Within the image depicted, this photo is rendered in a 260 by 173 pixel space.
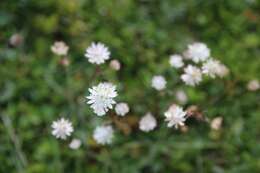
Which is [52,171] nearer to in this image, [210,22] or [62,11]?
[62,11]

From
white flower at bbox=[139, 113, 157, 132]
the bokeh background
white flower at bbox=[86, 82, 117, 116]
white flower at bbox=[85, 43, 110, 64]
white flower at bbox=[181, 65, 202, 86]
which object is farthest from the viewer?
the bokeh background

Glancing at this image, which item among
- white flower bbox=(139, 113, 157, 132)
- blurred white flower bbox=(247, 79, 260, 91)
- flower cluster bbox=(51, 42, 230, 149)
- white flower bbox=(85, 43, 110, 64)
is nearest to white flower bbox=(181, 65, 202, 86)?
flower cluster bbox=(51, 42, 230, 149)

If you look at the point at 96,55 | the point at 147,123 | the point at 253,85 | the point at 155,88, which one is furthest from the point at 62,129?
the point at 253,85

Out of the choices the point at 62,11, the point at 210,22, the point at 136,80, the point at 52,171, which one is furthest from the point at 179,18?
the point at 52,171

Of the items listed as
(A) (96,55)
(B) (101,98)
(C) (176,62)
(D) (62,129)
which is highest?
(C) (176,62)

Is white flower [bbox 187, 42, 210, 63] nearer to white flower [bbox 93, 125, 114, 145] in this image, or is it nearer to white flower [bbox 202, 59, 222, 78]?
white flower [bbox 202, 59, 222, 78]

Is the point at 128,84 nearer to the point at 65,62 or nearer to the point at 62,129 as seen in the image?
the point at 65,62

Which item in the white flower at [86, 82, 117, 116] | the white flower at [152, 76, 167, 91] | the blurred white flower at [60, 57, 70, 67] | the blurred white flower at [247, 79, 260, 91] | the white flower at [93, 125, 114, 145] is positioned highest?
the blurred white flower at [247, 79, 260, 91]

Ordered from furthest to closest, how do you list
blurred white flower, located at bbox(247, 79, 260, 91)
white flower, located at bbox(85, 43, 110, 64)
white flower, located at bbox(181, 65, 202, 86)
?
blurred white flower, located at bbox(247, 79, 260, 91) < white flower, located at bbox(181, 65, 202, 86) < white flower, located at bbox(85, 43, 110, 64)
